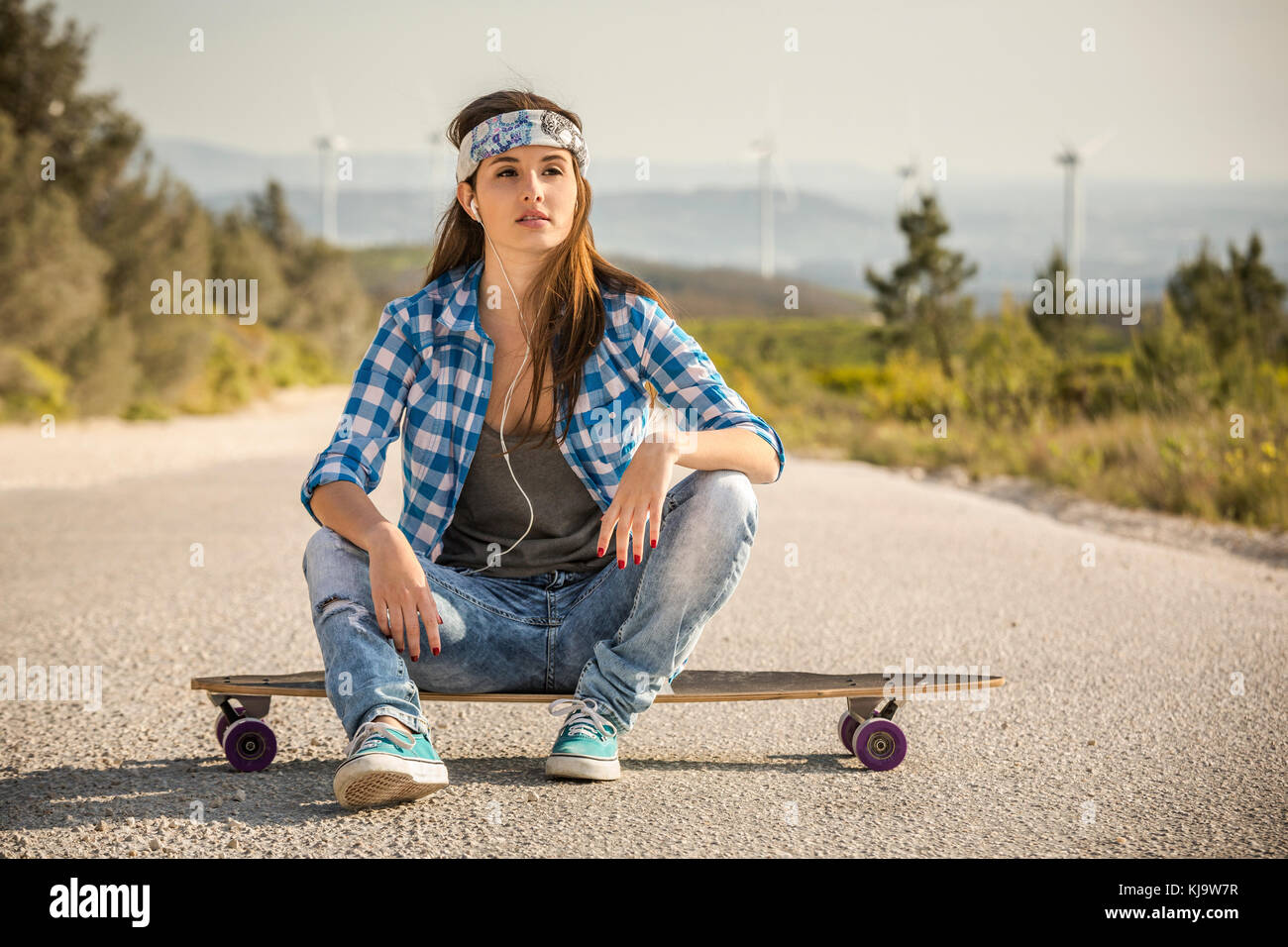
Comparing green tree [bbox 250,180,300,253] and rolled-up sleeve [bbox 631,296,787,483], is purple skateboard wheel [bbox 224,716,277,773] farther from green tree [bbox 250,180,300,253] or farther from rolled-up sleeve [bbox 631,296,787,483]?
green tree [bbox 250,180,300,253]

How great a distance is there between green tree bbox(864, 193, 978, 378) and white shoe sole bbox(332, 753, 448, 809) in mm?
Answer: 54198

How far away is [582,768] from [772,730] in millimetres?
891

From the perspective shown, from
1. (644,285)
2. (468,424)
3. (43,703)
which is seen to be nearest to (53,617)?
(43,703)

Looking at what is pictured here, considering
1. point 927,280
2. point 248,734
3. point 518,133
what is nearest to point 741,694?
point 248,734

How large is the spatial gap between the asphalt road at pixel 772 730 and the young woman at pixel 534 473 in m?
0.33

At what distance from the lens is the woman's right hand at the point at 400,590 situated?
278cm

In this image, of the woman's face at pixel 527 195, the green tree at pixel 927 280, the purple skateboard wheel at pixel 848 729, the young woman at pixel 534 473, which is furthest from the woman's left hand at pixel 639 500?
the green tree at pixel 927 280

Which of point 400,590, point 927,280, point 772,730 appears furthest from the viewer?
point 927,280

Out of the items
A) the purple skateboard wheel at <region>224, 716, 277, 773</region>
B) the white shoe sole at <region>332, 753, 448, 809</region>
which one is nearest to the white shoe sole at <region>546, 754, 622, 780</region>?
the white shoe sole at <region>332, 753, 448, 809</region>

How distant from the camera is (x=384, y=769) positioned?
2602mm

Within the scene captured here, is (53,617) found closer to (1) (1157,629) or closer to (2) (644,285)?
(2) (644,285)

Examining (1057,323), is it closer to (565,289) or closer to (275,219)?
(275,219)
